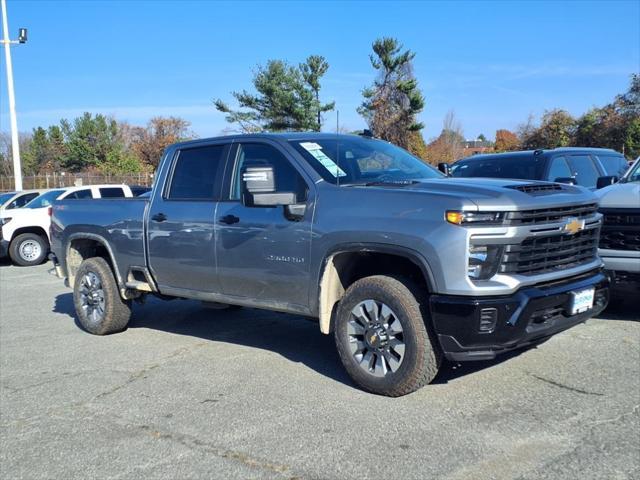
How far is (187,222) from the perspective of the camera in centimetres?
572

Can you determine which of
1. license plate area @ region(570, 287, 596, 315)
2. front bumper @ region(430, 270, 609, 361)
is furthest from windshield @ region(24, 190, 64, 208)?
license plate area @ region(570, 287, 596, 315)

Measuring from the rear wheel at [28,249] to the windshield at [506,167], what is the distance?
33.0 ft

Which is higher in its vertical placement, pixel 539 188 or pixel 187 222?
pixel 539 188

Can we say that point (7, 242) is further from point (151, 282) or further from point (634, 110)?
point (634, 110)

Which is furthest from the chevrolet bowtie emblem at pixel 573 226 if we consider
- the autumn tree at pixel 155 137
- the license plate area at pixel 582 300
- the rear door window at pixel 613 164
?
the autumn tree at pixel 155 137

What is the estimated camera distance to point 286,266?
194 inches

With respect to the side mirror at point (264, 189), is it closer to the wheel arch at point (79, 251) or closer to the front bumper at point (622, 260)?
the wheel arch at point (79, 251)

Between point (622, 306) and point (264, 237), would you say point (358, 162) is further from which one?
point (622, 306)

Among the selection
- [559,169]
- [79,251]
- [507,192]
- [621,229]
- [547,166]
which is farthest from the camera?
[559,169]

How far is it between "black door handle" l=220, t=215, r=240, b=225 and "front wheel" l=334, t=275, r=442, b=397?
125cm

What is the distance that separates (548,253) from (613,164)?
6208 mm

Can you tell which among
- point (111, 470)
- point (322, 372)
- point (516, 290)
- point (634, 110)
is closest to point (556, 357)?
point (516, 290)

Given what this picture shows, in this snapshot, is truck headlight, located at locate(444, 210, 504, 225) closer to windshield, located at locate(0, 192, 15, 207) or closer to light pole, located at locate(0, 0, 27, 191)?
windshield, located at locate(0, 192, 15, 207)

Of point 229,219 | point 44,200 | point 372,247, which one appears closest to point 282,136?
point 229,219
